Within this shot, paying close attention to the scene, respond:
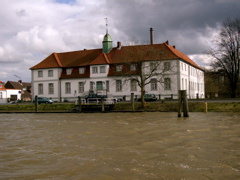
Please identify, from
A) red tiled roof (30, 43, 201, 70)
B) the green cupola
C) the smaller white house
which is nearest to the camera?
red tiled roof (30, 43, 201, 70)

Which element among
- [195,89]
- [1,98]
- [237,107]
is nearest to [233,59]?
[195,89]

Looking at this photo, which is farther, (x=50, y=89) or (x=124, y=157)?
(x=50, y=89)

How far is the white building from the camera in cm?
4459

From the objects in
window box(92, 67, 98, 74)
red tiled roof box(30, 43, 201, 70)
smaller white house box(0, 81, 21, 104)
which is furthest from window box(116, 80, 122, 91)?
smaller white house box(0, 81, 21, 104)

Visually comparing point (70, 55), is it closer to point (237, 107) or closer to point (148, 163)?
point (237, 107)

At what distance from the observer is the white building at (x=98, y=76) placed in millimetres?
44594

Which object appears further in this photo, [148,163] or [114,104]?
[114,104]

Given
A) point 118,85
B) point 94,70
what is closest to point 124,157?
point 118,85

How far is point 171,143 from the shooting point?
11203 mm

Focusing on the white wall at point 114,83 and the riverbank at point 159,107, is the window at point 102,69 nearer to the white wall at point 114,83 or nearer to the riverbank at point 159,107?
the white wall at point 114,83

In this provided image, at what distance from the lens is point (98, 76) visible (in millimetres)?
48438

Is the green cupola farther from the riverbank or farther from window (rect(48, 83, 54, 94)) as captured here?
the riverbank

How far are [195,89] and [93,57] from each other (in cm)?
2036

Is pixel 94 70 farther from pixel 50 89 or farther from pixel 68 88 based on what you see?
pixel 50 89
